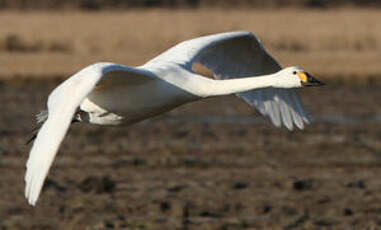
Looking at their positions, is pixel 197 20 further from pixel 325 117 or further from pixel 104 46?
pixel 325 117

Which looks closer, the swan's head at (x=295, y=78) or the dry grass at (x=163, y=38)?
the swan's head at (x=295, y=78)

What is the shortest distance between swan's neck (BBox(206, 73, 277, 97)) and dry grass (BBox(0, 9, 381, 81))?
54.0ft

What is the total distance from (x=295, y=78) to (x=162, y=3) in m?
50.8

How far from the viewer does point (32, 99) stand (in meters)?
20.0

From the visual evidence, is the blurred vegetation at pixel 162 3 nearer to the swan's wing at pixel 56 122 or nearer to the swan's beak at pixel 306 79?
the swan's beak at pixel 306 79

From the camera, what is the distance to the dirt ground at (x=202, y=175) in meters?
10.5

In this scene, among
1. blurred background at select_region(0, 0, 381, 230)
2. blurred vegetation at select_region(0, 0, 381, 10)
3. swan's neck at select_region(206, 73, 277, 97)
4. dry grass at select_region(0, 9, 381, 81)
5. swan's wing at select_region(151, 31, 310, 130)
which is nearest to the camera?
swan's neck at select_region(206, 73, 277, 97)

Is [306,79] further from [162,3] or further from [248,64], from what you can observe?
[162,3]

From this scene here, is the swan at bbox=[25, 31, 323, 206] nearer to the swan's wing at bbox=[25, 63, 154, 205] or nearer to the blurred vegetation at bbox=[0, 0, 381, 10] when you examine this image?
the swan's wing at bbox=[25, 63, 154, 205]

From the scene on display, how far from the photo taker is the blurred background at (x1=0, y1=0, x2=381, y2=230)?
10.6 m

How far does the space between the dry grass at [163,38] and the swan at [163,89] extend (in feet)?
48.7

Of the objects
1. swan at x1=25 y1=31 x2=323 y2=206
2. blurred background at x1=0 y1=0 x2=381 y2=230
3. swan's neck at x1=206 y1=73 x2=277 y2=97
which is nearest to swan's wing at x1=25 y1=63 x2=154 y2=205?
Result: swan at x1=25 y1=31 x2=323 y2=206

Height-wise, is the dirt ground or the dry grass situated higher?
the dirt ground

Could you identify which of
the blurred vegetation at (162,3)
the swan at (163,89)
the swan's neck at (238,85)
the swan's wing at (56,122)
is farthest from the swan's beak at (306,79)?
the blurred vegetation at (162,3)
